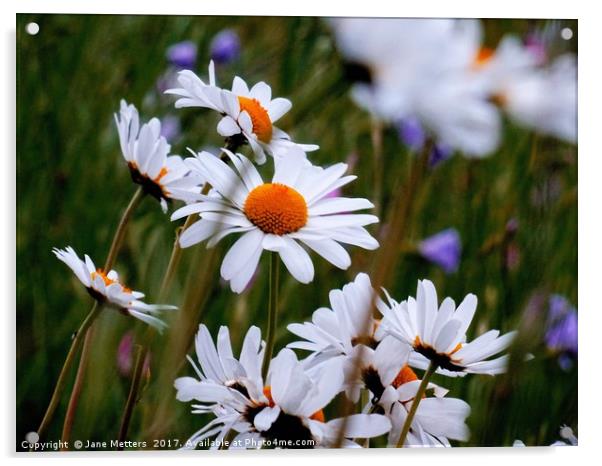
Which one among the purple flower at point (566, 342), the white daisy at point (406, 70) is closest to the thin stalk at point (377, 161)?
the purple flower at point (566, 342)

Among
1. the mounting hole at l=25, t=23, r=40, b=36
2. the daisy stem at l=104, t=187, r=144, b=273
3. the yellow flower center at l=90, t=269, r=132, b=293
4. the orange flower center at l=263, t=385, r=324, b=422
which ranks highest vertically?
the mounting hole at l=25, t=23, r=40, b=36

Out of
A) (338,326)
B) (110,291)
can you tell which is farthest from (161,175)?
(338,326)

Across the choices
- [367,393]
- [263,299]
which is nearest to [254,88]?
[263,299]

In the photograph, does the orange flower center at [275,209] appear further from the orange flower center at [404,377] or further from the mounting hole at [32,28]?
A: the mounting hole at [32,28]

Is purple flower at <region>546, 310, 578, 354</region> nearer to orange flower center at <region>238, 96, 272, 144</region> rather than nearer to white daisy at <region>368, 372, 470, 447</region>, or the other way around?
white daisy at <region>368, 372, 470, 447</region>

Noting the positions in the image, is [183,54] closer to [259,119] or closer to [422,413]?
[259,119]

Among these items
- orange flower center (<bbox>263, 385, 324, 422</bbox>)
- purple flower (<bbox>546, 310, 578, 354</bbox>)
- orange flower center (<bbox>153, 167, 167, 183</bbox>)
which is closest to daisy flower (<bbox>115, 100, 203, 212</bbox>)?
orange flower center (<bbox>153, 167, 167, 183</bbox>)

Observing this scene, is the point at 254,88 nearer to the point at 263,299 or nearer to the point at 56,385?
the point at 263,299
